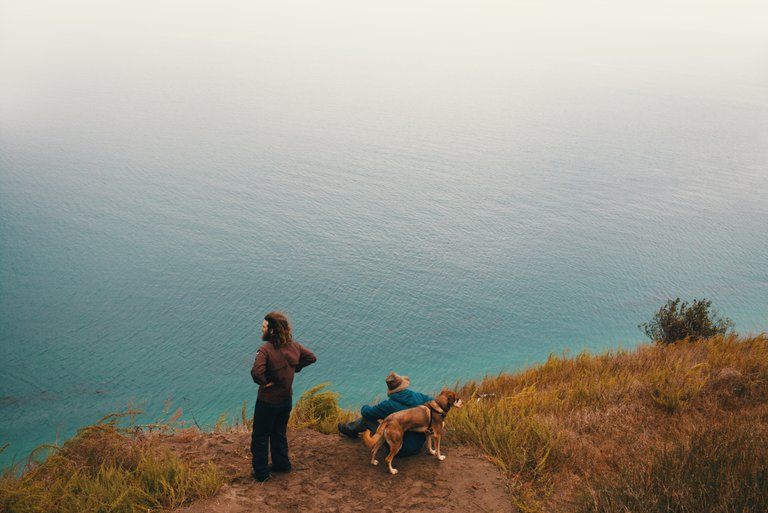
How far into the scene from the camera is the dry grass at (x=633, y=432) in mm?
6168

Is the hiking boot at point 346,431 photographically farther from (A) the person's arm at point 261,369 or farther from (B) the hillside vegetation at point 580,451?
(A) the person's arm at point 261,369

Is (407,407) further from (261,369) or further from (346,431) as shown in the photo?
(261,369)

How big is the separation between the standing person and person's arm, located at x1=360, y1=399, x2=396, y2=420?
109 cm

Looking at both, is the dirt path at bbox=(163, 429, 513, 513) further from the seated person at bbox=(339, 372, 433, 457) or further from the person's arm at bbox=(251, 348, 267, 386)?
the person's arm at bbox=(251, 348, 267, 386)

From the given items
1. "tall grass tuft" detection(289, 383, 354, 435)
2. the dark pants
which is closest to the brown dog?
the dark pants

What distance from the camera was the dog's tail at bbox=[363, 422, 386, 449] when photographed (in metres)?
7.82

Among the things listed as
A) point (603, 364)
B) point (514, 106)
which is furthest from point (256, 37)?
point (603, 364)

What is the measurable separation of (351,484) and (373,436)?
71 cm

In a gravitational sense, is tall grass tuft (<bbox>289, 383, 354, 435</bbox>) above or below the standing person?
below

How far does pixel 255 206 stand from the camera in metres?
40.0

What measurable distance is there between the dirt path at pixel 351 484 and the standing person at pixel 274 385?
31 centimetres

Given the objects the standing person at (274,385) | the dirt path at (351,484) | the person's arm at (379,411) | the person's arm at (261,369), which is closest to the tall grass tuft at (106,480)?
the dirt path at (351,484)

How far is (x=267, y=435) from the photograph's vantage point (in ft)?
25.0

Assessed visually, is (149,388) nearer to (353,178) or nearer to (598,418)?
(598,418)
